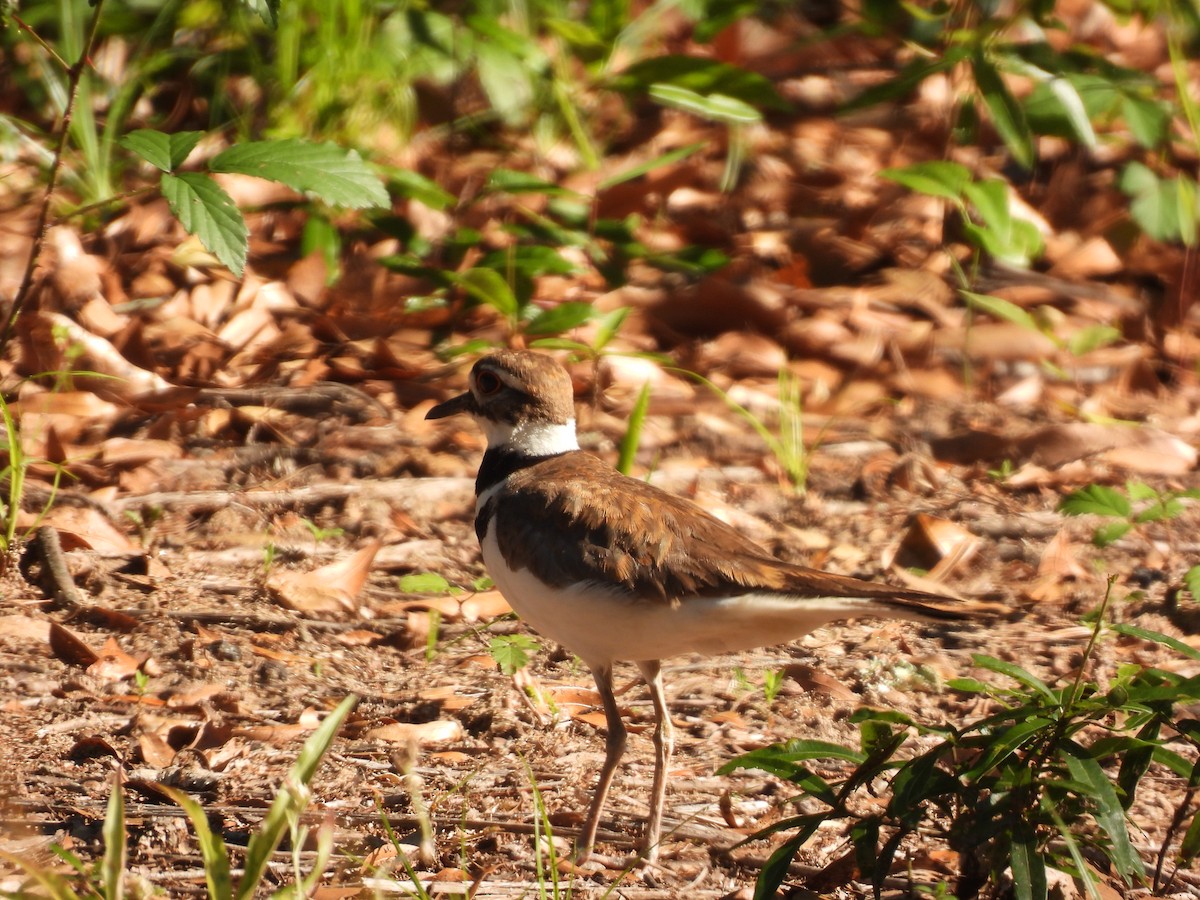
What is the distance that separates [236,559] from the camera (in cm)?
523

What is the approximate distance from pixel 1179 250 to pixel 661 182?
9.41 ft

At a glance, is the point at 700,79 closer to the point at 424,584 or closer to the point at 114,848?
the point at 424,584

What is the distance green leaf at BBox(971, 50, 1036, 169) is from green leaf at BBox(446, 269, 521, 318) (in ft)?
7.91

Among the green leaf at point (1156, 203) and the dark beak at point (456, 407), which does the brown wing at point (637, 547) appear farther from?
the green leaf at point (1156, 203)

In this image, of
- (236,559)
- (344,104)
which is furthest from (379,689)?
(344,104)

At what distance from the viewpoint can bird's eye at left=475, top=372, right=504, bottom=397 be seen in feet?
15.5

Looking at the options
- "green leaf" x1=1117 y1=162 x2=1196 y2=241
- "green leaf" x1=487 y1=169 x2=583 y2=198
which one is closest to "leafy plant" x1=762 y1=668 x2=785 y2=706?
"green leaf" x1=487 y1=169 x2=583 y2=198

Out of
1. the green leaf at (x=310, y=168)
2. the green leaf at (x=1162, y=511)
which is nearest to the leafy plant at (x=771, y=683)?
the green leaf at (x=1162, y=511)

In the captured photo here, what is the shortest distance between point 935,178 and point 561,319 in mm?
2007

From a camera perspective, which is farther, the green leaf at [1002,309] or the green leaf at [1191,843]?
the green leaf at [1002,309]

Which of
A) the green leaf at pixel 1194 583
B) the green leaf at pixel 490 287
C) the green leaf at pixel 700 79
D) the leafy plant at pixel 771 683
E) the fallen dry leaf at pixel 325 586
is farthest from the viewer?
the green leaf at pixel 700 79

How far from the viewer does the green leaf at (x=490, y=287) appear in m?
6.21

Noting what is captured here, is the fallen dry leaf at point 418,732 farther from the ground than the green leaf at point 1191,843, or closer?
closer

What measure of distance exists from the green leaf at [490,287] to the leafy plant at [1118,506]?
2.57 meters
